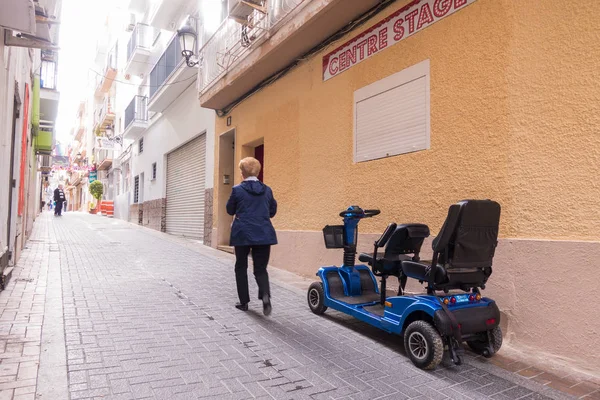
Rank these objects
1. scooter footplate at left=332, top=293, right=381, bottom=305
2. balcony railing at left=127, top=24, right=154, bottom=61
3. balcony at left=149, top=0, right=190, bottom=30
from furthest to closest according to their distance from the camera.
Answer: balcony railing at left=127, top=24, right=154, bottom=61
balcony at left=149, top=0, right=190, bottom=30
scooter footplate at left=332, top=293, right=381, bottom=305

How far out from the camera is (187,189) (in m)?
13.4

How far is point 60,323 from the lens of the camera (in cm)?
396

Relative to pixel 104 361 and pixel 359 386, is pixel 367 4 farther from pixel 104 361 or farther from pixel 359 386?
pixel 104 361

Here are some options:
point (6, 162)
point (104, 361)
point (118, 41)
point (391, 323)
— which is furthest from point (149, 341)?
point (118, 41)

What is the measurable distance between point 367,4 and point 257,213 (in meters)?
3.32

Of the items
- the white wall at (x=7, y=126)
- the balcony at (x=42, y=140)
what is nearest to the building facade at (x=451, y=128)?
the white wall at (x=7, y=126)

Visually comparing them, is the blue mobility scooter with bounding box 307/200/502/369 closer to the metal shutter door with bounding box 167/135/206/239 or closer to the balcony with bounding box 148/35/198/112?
the metal shutter door with bounding box 167/135/206/239

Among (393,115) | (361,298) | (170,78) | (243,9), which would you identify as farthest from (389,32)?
(170,78)

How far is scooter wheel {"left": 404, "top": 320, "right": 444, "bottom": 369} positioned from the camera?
3008 mm

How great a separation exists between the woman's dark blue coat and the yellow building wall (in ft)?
5.52

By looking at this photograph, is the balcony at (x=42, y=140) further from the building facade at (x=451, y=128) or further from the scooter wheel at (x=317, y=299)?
the scooter wheel at (x=317, y=299)

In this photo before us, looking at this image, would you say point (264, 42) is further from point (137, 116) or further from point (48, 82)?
point (137, 116)

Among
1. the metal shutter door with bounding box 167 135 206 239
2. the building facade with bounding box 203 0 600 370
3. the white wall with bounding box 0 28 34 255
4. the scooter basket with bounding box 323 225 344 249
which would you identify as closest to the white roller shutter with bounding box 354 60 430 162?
the building facade with bounding box 203 0 600 370

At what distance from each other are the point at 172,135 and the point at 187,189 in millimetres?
2616
